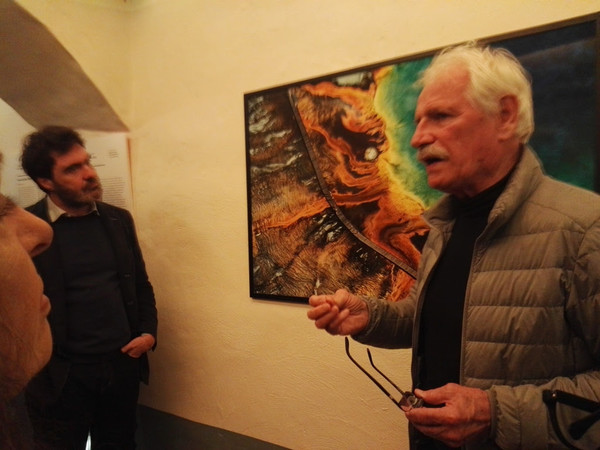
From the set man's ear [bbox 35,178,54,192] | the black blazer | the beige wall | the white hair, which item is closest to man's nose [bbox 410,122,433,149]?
the white hair

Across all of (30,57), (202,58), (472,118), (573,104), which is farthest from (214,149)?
(573,104)

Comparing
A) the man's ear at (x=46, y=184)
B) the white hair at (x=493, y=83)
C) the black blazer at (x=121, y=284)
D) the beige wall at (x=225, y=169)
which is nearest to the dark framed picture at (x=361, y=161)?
the beige wall at (x=225, y=169)

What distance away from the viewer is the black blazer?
1444mm

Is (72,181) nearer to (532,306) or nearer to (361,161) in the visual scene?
(361,161)

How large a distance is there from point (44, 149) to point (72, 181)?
0.17 m

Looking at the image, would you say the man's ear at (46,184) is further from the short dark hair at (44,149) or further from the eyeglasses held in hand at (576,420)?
the eyeglasses held in hand at (576,420)

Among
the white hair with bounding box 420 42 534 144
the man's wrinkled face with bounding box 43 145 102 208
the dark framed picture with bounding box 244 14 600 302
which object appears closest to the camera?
the white hair with bounding box 420 42 534 144

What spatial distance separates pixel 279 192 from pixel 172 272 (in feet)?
2.65

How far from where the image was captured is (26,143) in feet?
5.21

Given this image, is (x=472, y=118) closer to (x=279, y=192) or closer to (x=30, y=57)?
(x=279, y=192)

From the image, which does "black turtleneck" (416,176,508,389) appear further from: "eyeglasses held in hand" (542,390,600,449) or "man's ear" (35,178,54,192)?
"man's ear" (35,178,54,192)

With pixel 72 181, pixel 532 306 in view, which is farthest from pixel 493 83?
pixel 72 181

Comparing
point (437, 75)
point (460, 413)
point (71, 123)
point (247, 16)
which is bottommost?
point (460, 413)

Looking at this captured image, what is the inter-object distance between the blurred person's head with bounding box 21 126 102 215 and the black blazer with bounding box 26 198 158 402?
74 millimetres
